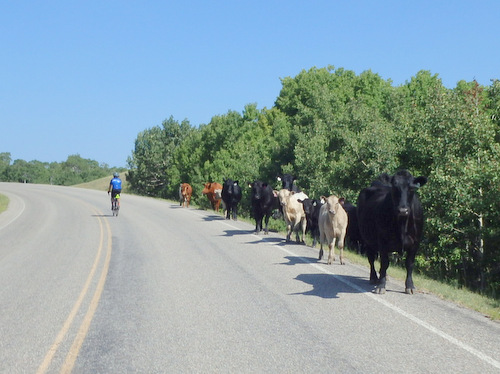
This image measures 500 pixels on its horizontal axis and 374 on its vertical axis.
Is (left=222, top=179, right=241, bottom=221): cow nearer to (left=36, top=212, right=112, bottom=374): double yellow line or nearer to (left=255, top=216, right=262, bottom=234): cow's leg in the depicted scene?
(left=255, top=216, right=262, bottom=234): cow's leg

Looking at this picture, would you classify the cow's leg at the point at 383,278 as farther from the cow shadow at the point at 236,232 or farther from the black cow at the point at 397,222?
the cow shadow at the point at 236,232

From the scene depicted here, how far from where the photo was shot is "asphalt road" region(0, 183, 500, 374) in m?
6.39

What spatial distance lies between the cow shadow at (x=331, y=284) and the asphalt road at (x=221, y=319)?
20 mm

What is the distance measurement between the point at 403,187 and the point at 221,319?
3.88m

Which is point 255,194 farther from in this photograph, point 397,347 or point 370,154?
point 397,347

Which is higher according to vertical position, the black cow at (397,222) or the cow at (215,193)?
the cow at (215,193)

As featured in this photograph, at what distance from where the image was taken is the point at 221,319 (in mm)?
8406

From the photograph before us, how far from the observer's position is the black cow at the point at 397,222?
1002 centimetres

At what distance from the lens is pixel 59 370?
20.3 ft

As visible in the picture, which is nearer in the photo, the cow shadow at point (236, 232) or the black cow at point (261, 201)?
the cow shadow at point (236, 232)

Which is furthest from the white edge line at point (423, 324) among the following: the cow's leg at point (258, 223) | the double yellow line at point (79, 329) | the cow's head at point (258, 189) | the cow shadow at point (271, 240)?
the cow's head at point (258, 189)

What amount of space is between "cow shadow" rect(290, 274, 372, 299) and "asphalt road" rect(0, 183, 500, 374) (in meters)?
0.02

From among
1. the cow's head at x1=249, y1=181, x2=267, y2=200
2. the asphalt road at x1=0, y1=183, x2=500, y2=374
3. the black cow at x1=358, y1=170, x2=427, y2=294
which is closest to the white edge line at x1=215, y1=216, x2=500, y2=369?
the asphalt road at x1=0, y1=183, x2=500, y2=374

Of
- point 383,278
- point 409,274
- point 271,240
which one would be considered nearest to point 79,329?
point 383,278
